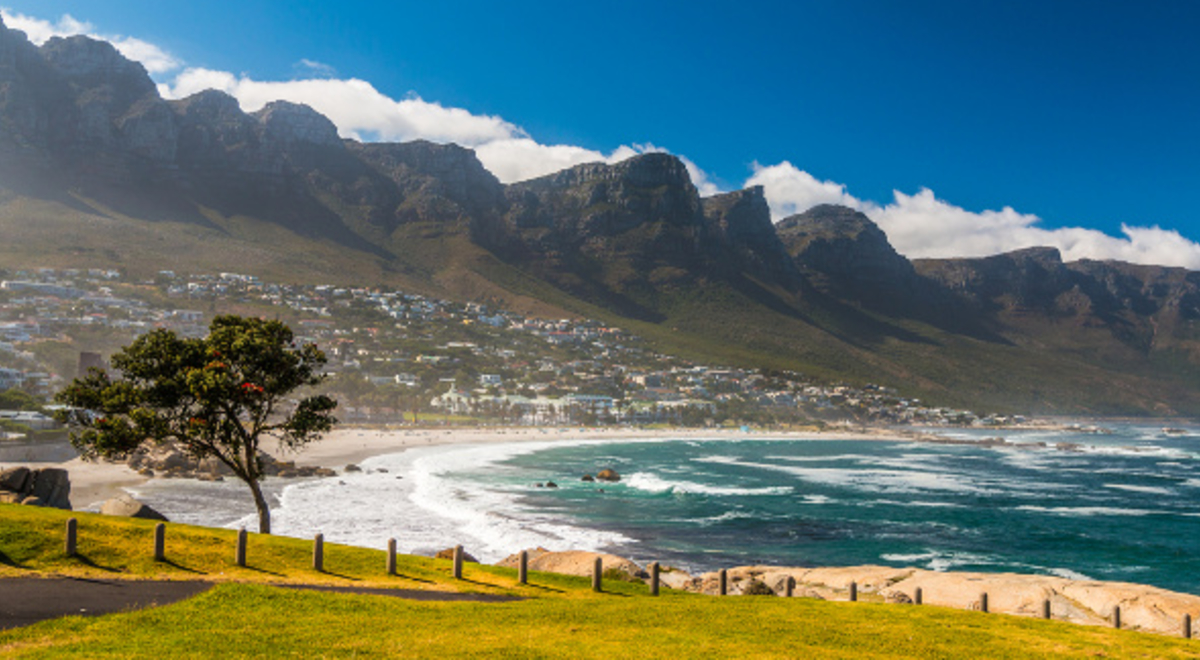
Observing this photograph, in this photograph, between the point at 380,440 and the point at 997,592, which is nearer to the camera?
the point at 997,592

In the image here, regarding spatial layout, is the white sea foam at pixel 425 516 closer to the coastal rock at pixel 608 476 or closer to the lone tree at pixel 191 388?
the coastal rock at pixel 608 476

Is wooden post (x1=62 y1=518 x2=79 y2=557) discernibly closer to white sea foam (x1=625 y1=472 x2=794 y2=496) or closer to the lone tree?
the lone tree

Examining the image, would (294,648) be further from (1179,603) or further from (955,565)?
(955,565)

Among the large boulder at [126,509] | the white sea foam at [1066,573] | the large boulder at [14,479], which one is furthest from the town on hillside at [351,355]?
the white sea foam at [1066,573]

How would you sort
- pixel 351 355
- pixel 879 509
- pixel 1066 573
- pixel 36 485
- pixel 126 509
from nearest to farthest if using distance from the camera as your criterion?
pixel 126 509, pixel 36 485, pixel 1066 573, pixel 879 509, pixel 351 355

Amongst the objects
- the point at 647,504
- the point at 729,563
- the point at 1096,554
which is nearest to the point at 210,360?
the point at 729,563

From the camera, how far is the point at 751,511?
5809 cm

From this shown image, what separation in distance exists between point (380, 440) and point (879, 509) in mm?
74678

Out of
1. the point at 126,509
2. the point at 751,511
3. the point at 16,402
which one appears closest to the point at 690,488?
the point at 751,511

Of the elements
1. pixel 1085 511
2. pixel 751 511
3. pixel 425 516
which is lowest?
pixel 1085 511

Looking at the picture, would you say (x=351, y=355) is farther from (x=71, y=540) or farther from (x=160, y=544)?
(x=71, y=540)

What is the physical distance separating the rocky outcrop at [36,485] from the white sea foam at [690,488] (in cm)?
4595

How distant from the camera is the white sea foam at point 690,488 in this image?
68000 millimetres

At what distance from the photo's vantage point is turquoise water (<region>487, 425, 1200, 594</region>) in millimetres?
43031
